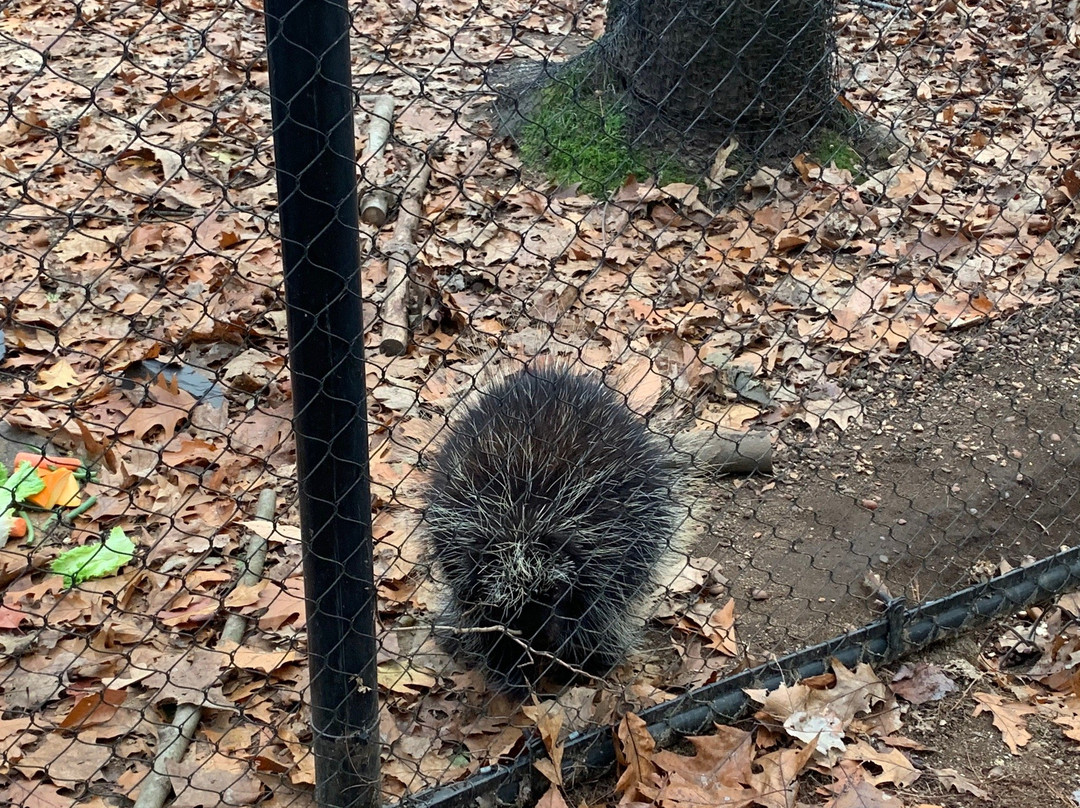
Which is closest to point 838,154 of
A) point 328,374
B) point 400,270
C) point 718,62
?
point 718,62

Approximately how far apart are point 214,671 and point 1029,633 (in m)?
2.60

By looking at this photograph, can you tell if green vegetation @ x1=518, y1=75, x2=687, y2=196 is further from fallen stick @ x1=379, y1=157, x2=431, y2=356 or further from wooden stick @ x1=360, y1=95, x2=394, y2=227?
wooden stick @ x1=360, y1=95, x2=394, y2=227

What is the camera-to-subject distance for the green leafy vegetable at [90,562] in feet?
10.4

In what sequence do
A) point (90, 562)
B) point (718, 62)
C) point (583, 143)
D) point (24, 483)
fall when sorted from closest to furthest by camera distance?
point (90, 562), point (24, 483), point (718, 62), point (583, 143)

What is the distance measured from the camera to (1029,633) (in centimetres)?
313

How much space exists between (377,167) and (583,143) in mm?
1188

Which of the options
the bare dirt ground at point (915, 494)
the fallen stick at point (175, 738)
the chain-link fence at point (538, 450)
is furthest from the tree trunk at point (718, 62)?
the fallen stick at point (175, 738)

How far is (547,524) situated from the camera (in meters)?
2.78

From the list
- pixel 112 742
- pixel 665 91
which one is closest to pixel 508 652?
pixel 112 742

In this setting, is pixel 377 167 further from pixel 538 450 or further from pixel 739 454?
pixel 538 450

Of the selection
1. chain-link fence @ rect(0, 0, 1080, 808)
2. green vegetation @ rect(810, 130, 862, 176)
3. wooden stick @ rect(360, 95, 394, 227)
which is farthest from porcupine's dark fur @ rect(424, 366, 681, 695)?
green vegetation @ rect(810, 130, 862, 176)

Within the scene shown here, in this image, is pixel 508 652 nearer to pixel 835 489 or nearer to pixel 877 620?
pixel 877 620

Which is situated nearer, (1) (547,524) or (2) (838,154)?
(1) (547,524)

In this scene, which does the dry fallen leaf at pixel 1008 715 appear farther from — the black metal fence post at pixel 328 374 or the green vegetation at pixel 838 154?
the green vegetation at pixel 838 154
